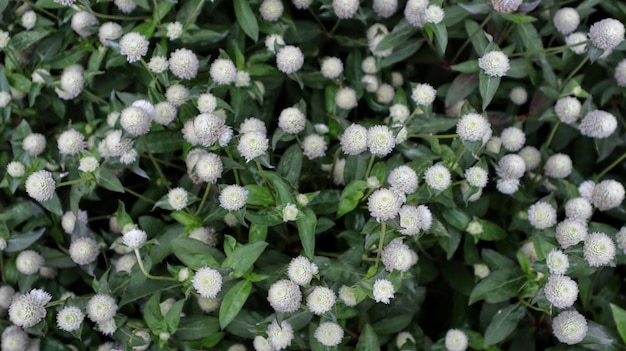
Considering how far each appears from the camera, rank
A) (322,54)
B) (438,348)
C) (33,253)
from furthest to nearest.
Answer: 1. (322,54)
2. (33,253)
3. (438,348)

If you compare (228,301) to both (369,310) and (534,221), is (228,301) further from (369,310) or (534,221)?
(534,221)

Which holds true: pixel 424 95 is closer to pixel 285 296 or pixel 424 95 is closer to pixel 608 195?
pixel 608 195

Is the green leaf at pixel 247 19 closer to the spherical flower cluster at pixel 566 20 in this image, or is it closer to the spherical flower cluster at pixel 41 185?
the spherical flower cluster at pixel 41 185

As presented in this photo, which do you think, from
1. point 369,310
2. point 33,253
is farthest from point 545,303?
point 33,253

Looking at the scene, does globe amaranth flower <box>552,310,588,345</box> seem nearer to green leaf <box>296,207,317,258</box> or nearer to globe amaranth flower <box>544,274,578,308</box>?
globe amaranth flower <box>544,274,578,308</box>

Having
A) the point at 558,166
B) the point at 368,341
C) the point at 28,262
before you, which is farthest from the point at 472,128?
the point at 28,262

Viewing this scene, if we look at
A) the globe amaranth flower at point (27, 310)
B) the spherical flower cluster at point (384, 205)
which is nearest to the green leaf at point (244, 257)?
the spherical flower cluster at point (384, 205)
